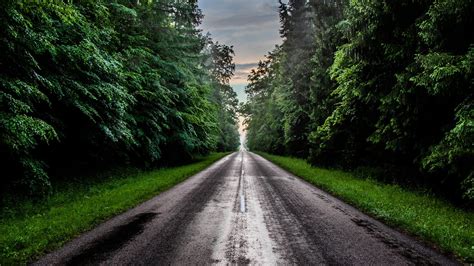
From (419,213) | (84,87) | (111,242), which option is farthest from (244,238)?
(84,87)

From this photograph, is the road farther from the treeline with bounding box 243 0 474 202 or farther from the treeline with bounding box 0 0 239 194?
the treeline with bounding box 0 0 239 194

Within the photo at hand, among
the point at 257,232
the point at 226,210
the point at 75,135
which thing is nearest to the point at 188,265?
the point at 257,232

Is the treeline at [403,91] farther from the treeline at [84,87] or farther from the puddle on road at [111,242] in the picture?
the treeline at [84,87]

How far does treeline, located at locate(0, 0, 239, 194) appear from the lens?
7387 mm

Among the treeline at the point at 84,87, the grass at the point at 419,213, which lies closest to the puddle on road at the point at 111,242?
the treeline at the point at 84,87

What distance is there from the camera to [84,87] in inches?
410

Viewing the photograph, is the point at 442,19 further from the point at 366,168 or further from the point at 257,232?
the point at 366,168

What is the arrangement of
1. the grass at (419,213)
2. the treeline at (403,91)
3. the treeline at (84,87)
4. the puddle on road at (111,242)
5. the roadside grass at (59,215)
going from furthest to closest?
the treeline at (403,91)
the treeline at (84,87)
the grass at (419,213)
the roadside grass at (59,215)
the puddle on road at (111,242)

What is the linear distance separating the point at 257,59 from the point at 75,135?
39.7m

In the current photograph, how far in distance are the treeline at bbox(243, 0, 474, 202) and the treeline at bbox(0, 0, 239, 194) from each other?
28.7 ft

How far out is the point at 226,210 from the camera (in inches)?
336

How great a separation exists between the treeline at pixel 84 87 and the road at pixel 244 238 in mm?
3286

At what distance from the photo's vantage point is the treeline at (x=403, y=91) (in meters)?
7.78

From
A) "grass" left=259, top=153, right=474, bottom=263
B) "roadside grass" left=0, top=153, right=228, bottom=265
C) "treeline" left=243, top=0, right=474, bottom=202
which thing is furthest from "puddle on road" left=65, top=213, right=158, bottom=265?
"treeline" left=243, top=0, right=474, bottom=202
